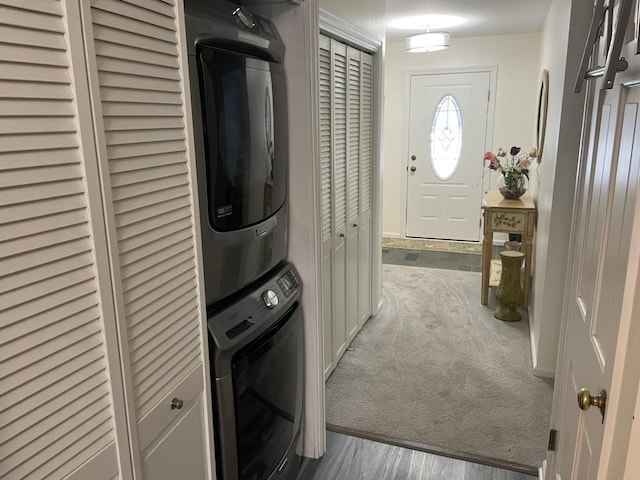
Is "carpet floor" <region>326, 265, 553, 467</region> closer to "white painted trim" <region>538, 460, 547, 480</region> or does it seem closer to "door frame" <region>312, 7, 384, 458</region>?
"white painted trim" <region>538, 460, 547, 480</region>

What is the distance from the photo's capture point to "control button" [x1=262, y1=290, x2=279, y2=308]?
1.71 meters

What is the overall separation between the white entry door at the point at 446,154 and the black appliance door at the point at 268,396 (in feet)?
13.9

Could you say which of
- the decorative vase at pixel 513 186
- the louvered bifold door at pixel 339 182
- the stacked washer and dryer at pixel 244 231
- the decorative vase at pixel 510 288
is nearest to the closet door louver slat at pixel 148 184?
the stacked washer and dryer at pixel 244 231

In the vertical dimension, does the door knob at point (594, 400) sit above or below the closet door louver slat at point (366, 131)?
below

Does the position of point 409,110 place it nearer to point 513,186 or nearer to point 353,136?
point 513,186

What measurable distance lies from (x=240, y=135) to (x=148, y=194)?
1.70 ft

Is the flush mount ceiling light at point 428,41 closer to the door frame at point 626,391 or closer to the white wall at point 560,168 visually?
the white wall at point 560,168

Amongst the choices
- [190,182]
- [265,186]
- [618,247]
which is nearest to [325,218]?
[265,186]

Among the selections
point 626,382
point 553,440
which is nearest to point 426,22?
point 553,440

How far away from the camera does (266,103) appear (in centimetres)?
166

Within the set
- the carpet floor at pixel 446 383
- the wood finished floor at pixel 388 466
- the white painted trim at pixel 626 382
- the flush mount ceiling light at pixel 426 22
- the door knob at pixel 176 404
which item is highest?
the flush mount ceiling light at pixel 426 22

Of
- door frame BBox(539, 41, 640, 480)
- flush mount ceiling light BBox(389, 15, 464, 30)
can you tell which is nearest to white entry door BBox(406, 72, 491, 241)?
flush mount ceiling light BBox(389, 15, 464, 30)

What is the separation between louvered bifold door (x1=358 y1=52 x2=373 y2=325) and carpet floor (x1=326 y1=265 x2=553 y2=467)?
315 millimetres

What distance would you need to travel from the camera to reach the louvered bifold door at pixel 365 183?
3.16 m
